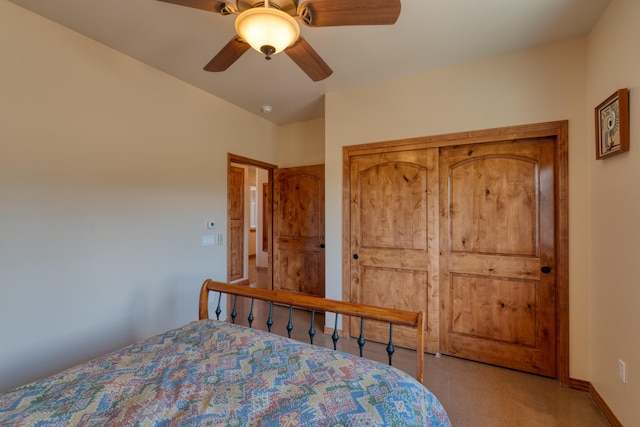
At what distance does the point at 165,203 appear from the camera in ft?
8.95

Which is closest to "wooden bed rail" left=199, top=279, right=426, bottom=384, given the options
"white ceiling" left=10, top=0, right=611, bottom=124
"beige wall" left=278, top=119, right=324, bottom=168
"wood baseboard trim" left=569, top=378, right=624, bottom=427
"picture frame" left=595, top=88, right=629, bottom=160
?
"wood baseboard trim" left=569, top=378, right=624, bottom=427

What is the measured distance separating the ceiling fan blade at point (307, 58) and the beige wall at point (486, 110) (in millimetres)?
1162

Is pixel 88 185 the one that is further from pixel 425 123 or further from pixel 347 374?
pixel 425 123

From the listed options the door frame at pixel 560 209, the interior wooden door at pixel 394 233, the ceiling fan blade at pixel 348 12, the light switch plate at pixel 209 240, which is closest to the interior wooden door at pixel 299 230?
the interior wooden door at pixel 394 233

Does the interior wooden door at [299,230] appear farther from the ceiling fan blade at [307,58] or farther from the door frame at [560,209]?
the door frame at [560,209]

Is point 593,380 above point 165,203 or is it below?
below

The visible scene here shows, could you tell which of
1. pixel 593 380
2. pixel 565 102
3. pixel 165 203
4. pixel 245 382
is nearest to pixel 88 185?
pixel 165 203

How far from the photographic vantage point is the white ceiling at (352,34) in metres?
1.87

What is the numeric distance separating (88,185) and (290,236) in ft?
8.06

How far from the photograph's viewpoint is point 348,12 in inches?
54.3

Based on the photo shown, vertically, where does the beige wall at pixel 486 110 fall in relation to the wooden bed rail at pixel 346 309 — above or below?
above

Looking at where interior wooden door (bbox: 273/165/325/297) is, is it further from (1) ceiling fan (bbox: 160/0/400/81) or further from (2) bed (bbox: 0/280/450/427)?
(2) bed (bbox: 0/280/450/427)

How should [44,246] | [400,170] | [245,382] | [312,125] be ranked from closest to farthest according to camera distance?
1. [245,382]
2. [44,246]
3. [400,170]
4. [312,125]

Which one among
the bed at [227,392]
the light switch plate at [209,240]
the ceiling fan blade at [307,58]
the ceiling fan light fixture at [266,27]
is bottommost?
the bed at [227,392]
